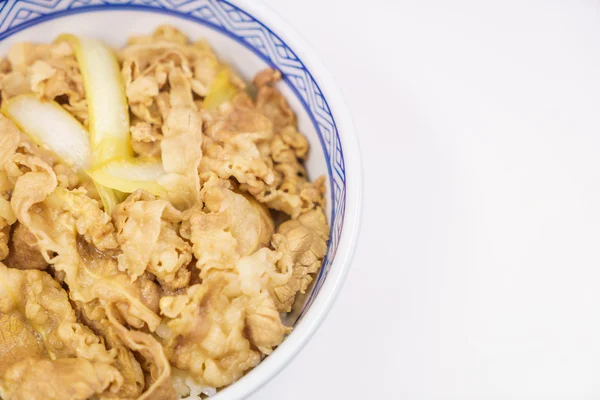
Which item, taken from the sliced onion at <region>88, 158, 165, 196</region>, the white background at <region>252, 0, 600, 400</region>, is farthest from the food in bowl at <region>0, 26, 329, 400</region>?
the white background at <region>252, 0, 600, 400</region>

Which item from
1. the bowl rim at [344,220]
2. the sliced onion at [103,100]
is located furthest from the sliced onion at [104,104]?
the bowl rim at [344,220]

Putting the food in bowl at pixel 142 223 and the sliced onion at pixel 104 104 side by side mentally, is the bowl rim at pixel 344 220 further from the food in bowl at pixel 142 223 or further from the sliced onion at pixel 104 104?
the sliced onion at pixel 104 104

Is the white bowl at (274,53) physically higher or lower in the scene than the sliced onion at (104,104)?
higher

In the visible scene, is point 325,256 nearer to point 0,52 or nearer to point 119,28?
point 119,28

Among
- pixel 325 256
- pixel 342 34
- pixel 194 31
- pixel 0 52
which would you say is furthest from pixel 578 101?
pixel 0 52

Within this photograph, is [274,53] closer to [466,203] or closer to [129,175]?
[129,175]

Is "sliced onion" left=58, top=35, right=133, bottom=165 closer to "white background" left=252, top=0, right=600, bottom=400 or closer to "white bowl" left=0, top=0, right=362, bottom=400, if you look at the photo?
"white bowl" left=0, top=0, right=362, bottom=400
